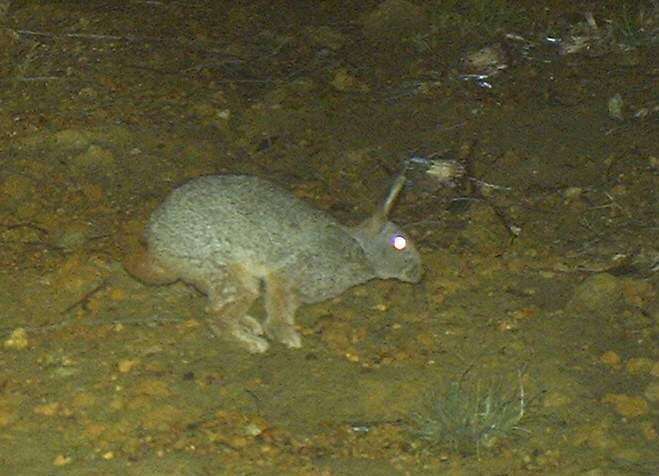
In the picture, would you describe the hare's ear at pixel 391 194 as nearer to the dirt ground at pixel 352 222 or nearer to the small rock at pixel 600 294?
the dirt ground at pixel 352 222

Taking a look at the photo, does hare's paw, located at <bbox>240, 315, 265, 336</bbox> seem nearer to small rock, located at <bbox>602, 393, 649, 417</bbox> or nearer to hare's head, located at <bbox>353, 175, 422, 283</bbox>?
hare's head, located at <bbox>353, 175, 422, 283</bbox>

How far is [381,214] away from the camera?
553 centimetres

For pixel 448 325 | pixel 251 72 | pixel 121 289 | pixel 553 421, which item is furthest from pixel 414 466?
pixel 251 72

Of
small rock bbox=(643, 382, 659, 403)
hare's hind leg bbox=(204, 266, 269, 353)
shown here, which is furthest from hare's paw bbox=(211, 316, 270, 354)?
small rock bbox=(643, 382, 659, 403)

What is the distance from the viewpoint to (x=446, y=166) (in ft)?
21.5

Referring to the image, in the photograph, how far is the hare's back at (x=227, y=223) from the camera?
518 centimetres

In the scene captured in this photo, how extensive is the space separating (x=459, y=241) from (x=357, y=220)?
1.73 ft

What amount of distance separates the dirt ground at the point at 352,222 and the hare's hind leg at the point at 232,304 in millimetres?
73

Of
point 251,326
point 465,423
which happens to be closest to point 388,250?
point 251,326

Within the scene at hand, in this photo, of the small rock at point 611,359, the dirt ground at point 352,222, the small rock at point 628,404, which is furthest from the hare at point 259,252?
the small rock at point 628,404

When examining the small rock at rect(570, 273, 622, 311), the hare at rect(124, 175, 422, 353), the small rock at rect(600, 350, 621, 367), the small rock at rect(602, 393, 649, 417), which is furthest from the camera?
the small rock at rect(570, 273, 622, 311)

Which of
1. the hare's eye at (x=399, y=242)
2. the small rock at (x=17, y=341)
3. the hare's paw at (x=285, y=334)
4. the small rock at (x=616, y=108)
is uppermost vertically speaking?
the small rock at (x=17, y=341)

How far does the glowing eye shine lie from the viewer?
549 cm

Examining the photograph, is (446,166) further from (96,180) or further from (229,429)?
(229,429)
